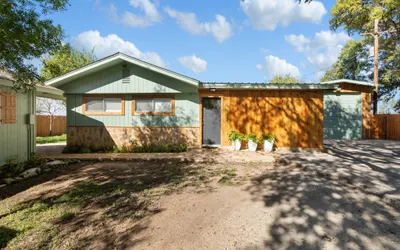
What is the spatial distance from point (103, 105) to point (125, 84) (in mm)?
1339

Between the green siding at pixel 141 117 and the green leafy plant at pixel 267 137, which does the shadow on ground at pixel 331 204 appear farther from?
the green siding at pixel 141 117

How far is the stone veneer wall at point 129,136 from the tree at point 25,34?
14.8 ft

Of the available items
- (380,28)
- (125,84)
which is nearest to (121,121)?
(125,84)

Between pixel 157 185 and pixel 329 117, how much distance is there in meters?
12.4

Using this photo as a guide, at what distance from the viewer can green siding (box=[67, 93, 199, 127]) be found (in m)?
8.64

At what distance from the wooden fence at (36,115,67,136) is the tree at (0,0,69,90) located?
14381 millimetres

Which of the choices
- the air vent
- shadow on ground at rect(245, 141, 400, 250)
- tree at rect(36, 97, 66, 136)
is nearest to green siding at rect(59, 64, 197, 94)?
the air vent

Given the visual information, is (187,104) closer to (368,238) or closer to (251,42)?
(368,238)

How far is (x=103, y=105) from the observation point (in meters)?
8.75

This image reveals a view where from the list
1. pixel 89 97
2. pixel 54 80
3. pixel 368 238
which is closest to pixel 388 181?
pixel 368 238

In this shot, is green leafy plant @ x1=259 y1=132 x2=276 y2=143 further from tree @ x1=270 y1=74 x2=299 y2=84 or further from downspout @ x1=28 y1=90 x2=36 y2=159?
tree @ x1=270 y1=74 x2=299 y2=84

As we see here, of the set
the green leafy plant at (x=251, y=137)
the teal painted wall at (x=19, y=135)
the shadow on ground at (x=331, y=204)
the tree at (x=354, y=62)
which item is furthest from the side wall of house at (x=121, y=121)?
the tree at (x=354, y=62)

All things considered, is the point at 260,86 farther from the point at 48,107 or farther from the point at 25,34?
the point at 48,107

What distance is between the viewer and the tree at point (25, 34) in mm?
3482
